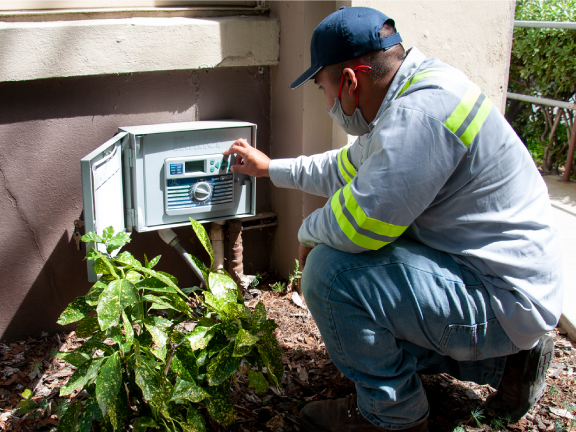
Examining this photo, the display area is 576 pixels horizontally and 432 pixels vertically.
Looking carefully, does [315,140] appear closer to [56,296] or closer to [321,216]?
[321,216]

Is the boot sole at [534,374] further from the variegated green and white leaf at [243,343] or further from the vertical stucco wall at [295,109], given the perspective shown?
the vertical stucco wall at [295,109]

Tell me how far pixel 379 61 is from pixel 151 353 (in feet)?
4.29

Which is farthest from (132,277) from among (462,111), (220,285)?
(462,111)

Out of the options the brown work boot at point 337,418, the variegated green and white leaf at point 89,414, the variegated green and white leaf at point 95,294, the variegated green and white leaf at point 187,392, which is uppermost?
the variegated green and white leaf at point 95,294

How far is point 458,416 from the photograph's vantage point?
7.68 feet

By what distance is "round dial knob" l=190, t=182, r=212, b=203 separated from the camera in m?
2.79

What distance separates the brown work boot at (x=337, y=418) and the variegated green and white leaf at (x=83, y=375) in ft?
2.84

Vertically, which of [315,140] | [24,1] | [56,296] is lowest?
[56,296]

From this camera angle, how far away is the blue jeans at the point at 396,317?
1957 mm

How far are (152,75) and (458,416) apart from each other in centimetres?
210

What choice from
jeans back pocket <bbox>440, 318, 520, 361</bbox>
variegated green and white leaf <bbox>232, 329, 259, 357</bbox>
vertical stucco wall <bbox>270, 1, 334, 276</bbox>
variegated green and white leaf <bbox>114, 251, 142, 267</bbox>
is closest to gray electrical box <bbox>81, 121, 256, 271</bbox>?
vertical stucco wall <bbox>270, 1, 334, 276</bbox>

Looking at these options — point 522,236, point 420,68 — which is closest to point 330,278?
point 522,236

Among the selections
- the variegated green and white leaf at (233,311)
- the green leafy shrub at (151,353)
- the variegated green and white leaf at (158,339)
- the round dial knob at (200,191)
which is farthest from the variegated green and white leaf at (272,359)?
the round dial knob at (200,191)

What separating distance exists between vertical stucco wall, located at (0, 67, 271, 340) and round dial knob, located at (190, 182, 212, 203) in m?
0.39
